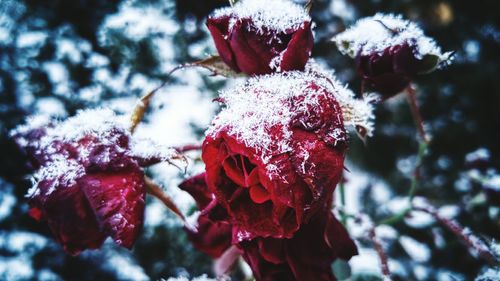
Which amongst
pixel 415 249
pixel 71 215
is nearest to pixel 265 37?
pixel 71 215

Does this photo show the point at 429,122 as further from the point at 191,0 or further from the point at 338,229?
the point at 338,229

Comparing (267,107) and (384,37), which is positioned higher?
(384,37)

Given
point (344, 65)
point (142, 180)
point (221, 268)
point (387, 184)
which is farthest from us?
point (387, 184)

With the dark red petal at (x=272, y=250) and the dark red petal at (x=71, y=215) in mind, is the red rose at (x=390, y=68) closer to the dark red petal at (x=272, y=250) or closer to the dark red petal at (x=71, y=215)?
the dark red petal at (x=272, y=250)

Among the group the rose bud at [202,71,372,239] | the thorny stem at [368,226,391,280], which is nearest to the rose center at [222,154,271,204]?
the rose bud at [202,71,372,239]

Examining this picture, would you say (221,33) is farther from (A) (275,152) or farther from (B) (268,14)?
(A) (275,152)

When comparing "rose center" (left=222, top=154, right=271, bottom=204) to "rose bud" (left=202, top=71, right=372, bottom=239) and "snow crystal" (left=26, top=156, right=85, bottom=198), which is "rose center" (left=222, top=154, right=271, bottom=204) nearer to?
"rose bud" (left=202, top=71, right=372, bottom=239)

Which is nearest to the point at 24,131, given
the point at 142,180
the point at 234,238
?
the point at 142,180
